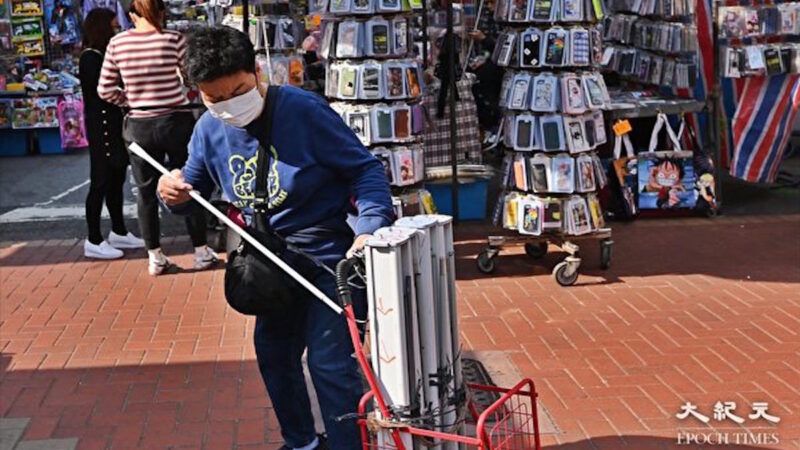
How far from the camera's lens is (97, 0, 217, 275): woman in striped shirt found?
276 inches

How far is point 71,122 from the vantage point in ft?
42.0

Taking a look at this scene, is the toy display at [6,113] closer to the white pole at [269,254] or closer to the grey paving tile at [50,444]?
the grey paving tile at [50,444]

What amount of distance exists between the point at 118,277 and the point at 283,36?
6.72 ft

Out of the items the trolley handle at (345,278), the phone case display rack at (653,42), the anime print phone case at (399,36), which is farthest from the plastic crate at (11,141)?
the trolley handle at (345,278)

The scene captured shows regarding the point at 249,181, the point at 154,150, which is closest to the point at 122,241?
the point at 154,150

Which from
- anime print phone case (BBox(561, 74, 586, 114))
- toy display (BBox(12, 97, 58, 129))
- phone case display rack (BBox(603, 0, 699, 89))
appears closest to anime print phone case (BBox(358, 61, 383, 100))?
anime print phone case (BBox(561, 74, 586, 114))

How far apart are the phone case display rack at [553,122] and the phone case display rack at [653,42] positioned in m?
2.51

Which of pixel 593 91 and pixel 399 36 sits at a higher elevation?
pixel 399 36

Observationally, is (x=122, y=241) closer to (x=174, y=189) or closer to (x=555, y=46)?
(x=555, y=46)

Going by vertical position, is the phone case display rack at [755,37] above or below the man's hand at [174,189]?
above

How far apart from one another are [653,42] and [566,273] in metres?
3.53

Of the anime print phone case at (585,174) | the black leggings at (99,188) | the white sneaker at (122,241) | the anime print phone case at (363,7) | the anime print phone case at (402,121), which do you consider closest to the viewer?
the anime print phone case at (363,7)

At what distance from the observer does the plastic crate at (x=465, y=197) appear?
8.53m

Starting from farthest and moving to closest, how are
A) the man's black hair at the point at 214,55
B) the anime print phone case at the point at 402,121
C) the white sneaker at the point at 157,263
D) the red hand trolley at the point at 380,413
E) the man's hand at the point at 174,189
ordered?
the white sneaker at the point at 157,263, the anime print phone case at the point at 402,121, the man's hand at the point at 174,189, the man's black hair at the point at 214,55, the red hand trolley at the point at 380,413
